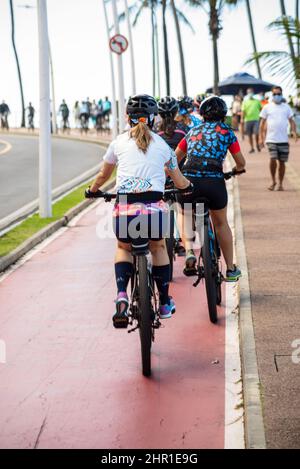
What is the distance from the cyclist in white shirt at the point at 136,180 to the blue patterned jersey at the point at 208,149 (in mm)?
1528

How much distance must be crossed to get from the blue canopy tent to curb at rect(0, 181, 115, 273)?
1203 inches

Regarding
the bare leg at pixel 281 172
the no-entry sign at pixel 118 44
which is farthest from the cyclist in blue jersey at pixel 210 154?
the no-entry sign at pixel 118 44

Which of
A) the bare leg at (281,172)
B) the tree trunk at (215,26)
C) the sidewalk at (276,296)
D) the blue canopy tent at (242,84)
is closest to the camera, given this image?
the sidewalk at (276,296)

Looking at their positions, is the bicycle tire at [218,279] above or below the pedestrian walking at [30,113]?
below

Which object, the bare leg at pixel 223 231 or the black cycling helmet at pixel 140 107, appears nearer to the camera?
the black cycling helmet at pixel 140 107

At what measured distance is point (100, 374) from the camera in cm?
727

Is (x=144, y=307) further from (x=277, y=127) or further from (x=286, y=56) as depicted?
(x=277, y=127)

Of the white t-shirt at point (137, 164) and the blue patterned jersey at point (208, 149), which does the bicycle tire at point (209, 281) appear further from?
the white t-shirt at point (137, 164)

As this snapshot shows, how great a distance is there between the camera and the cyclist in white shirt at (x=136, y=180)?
23.4ft

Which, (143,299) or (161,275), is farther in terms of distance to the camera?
(161,275)

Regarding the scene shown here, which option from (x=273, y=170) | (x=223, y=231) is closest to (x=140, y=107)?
(x=223, y=231)

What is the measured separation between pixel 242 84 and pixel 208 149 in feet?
137

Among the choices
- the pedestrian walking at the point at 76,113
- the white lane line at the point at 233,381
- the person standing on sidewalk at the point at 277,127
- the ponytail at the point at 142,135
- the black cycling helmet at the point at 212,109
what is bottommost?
the white lane line at the point at 233,381
